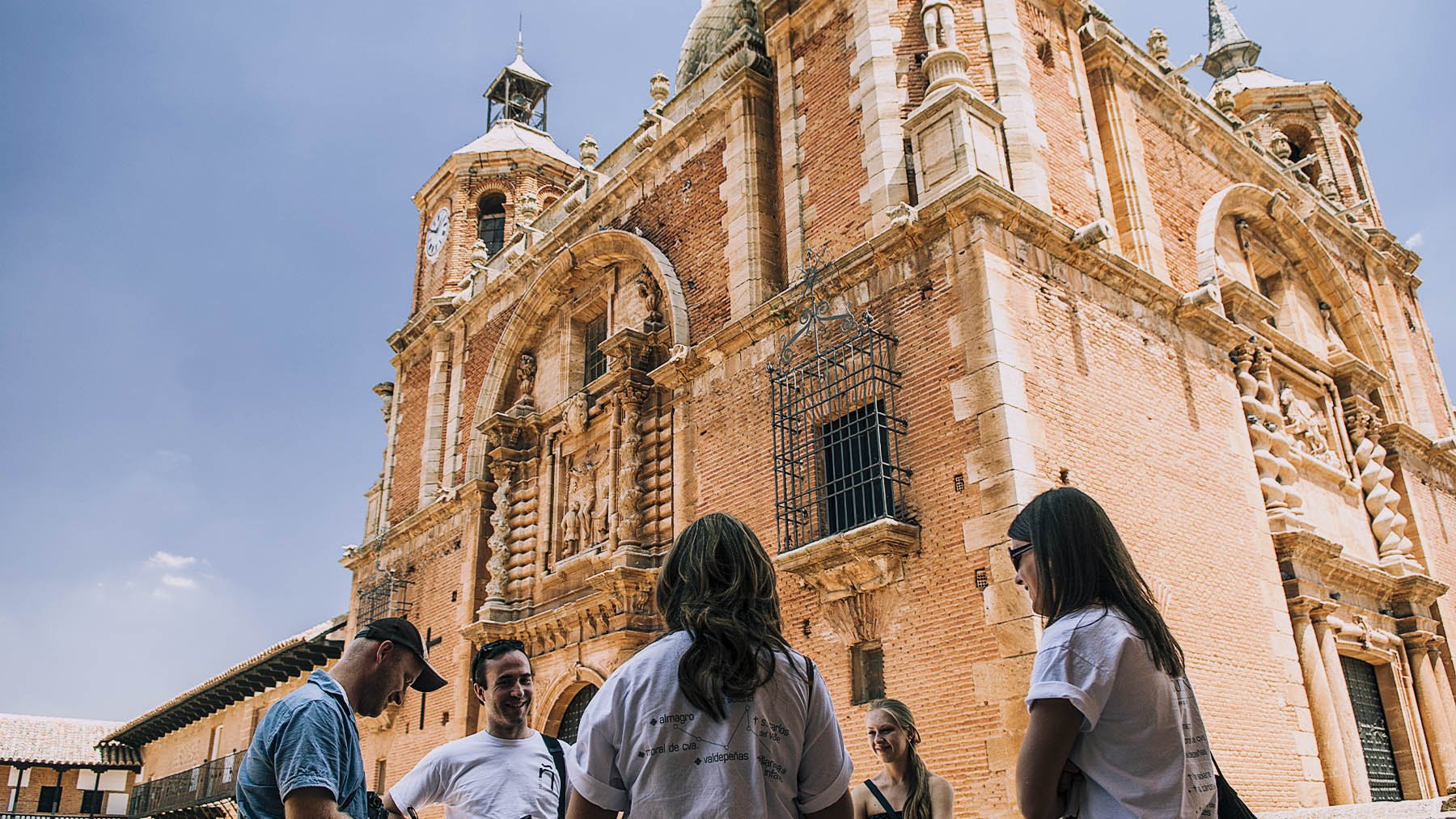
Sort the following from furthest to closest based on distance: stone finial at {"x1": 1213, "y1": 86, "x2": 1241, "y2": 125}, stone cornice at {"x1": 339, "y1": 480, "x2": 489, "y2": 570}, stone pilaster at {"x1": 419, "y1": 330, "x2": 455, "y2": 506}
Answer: stone pilaster at {"x1": 419, "y1": 330, "x2": 455, "y2": 506} < stone cornice at {"x1": 339, "y1": 480, "x2": 489, "y2": 570} < stone finial at {"x1": 1213, "y1": 86, "x2": 1241, "y2": 125}

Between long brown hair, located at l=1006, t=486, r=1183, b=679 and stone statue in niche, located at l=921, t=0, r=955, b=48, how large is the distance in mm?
10183

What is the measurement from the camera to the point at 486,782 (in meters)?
4.19

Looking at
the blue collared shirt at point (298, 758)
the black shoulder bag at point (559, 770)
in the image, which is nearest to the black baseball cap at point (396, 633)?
the blue collared shirt at point (298, 758)

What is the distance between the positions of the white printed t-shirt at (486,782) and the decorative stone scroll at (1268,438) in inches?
415

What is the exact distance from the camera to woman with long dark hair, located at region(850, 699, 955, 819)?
5.01 m

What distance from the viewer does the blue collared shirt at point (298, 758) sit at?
2.94m

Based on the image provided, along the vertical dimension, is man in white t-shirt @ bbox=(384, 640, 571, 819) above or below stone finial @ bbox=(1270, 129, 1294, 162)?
below

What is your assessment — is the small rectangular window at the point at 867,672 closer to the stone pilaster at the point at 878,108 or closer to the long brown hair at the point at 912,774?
the stone pilaster at the point at 878,108

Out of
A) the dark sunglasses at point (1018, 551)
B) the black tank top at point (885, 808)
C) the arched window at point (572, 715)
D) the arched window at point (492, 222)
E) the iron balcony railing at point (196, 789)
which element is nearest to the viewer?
the dark sunglasses at point (1018, 551)

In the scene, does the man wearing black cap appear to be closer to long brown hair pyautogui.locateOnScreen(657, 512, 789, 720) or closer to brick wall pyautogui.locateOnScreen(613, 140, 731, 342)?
long brown hair pyautogui.locateOnScreen(657, 512, 789, 720)

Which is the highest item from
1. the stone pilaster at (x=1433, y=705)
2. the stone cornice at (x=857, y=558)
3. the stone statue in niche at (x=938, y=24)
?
the stone statue in niche at (x=938, y=24)

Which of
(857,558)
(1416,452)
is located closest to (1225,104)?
(1416,452)

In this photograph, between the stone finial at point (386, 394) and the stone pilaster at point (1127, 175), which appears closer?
the stone pilaster at point (1127, 175)

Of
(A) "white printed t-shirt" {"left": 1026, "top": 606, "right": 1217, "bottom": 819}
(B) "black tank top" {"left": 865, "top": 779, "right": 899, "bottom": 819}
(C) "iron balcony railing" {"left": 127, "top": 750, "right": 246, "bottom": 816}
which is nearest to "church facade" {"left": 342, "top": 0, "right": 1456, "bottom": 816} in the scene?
(B) "black tank top" {"left": 865, "top": 779, "right": 899, "bottom": 819}
